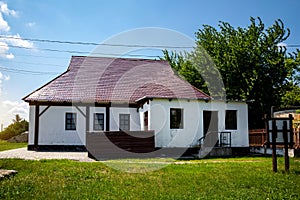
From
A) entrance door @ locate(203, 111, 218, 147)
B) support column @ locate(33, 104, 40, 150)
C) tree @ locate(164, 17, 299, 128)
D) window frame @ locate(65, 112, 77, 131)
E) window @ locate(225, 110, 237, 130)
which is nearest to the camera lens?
entrance door @ locate(203, 111, 218, 147)

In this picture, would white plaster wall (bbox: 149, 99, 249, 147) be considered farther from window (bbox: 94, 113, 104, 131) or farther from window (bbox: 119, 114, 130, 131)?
window (bbox: 94, 113, 104, 131)

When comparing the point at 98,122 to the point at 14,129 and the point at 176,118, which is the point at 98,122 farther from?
the point at 14,129

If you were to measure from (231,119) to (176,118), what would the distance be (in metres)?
3.16

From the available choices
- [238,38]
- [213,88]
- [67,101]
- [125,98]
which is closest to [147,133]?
[125,98]

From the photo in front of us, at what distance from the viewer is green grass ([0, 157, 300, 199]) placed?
6.42 metres

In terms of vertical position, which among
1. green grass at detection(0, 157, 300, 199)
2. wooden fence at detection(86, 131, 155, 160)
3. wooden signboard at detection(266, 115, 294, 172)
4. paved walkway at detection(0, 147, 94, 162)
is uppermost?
wooden signboard at detection(266, 115, 294, 172)

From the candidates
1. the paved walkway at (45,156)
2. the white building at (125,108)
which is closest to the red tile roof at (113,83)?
the white building at (125,108)

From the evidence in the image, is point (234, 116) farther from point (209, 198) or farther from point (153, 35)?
point (209, 198)

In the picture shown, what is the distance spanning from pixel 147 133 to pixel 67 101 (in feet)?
18.6

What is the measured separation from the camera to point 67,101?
1820 centimetres

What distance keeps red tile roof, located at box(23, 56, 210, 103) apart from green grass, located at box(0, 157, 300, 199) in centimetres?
757

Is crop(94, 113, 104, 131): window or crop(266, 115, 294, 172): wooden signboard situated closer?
crop(266, 115, 294, 172): wooden signboard

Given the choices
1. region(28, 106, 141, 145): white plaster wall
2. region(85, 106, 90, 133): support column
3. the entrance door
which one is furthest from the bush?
the entrance door

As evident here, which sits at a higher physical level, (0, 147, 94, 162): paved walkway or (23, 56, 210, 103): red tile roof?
(23, 56, 210, 103): red tile roof
